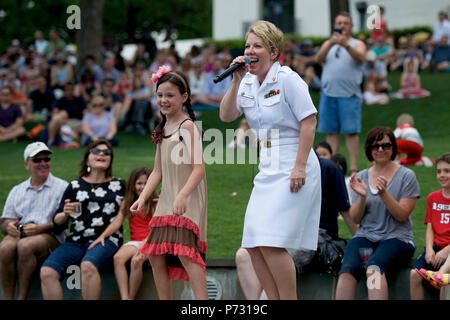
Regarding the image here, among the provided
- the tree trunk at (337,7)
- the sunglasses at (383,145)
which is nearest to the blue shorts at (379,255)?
the sunglasses at (383,145)

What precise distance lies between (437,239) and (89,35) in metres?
13.3

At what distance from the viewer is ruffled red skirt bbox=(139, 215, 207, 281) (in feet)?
16.0

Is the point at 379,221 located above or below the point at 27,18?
below

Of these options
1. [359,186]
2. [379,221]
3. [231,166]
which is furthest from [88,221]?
[231,166]

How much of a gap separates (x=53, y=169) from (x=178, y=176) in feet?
19.0

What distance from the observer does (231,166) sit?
1071 cm

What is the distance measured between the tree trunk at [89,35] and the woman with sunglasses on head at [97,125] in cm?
481

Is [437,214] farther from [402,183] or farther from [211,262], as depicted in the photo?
[211,262]

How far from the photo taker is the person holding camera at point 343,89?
9117 millimetres

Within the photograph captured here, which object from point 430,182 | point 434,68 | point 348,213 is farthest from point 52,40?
point 348,213

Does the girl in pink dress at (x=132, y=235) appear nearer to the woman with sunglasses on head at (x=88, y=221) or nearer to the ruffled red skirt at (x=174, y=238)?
the woman with sunglasses on head at (x=88, y=221)

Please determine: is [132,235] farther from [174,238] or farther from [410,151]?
[410,151]

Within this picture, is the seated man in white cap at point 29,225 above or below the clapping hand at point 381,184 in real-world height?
below

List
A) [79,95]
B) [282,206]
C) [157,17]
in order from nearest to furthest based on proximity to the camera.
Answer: [282,206] → [79,95] → [157,17]
